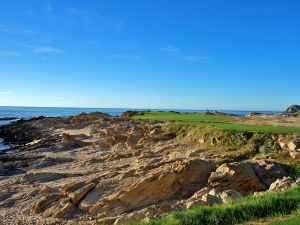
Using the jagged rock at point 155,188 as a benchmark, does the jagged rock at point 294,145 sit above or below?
above

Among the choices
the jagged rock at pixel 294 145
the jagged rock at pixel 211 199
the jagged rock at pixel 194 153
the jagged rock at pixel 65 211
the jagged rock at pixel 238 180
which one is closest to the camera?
the jagged rock at pixel 211 199

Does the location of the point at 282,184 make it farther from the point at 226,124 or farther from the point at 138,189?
the point at 226,124

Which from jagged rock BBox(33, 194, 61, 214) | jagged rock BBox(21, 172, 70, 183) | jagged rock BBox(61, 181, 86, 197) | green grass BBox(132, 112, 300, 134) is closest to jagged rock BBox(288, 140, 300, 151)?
green grass BBox(132, 112, 300, 134)

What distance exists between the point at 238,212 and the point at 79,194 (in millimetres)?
6629

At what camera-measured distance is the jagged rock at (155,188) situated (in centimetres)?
1284

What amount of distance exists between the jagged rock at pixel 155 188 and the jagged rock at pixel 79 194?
1051 millimetres

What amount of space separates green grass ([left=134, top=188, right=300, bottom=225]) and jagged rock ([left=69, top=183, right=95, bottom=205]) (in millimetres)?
5206

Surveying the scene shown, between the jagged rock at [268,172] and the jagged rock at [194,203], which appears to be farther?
the jagged rock at [268,172]

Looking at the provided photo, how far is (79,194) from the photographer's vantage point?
46.0 ft

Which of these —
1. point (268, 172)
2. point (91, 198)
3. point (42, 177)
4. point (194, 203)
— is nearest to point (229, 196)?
point (194, 203)

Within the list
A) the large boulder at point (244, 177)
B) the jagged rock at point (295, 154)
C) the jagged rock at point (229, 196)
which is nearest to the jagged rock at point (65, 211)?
the large boulder at point (244, 177)

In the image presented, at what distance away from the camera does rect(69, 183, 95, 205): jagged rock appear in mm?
13836

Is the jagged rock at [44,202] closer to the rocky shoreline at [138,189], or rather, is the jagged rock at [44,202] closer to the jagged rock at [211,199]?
the rocky shoreline at [138,189]

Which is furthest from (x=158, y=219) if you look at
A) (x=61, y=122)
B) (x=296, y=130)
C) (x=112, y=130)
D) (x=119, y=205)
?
(x=61, y=122)
